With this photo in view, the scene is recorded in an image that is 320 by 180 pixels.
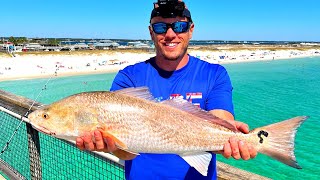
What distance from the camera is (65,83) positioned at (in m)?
43.7

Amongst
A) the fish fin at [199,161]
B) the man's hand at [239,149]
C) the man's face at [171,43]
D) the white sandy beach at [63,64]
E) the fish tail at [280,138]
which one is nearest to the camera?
the fish tail at [280,138]

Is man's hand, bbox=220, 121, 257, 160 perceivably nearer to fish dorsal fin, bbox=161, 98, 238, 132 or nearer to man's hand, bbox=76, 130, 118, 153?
fish dorsal fin, bbox=161, 98, 238, 132

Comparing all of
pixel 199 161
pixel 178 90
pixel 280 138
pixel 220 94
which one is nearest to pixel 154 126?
pixel 199 161

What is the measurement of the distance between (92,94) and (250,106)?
26172 mm

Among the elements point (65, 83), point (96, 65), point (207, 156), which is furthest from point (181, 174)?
point (96, 65)

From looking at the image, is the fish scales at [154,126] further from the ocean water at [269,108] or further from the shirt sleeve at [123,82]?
the ocean water at [269,108]

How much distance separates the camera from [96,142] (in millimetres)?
2598

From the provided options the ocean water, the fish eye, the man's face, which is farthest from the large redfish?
the ocean water

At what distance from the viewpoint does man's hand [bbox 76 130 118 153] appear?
8.36 feet

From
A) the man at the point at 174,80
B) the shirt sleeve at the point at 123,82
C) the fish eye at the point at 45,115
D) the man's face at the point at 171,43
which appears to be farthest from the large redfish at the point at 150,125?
the man's face at the point at 171,43

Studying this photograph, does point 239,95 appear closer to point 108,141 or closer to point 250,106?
point 250,106

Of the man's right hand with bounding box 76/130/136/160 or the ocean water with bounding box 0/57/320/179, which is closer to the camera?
the man's right hand with bounding box 76/130/136/160

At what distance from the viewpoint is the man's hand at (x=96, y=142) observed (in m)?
2.55

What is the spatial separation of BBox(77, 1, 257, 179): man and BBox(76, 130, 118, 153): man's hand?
1.12 ft
